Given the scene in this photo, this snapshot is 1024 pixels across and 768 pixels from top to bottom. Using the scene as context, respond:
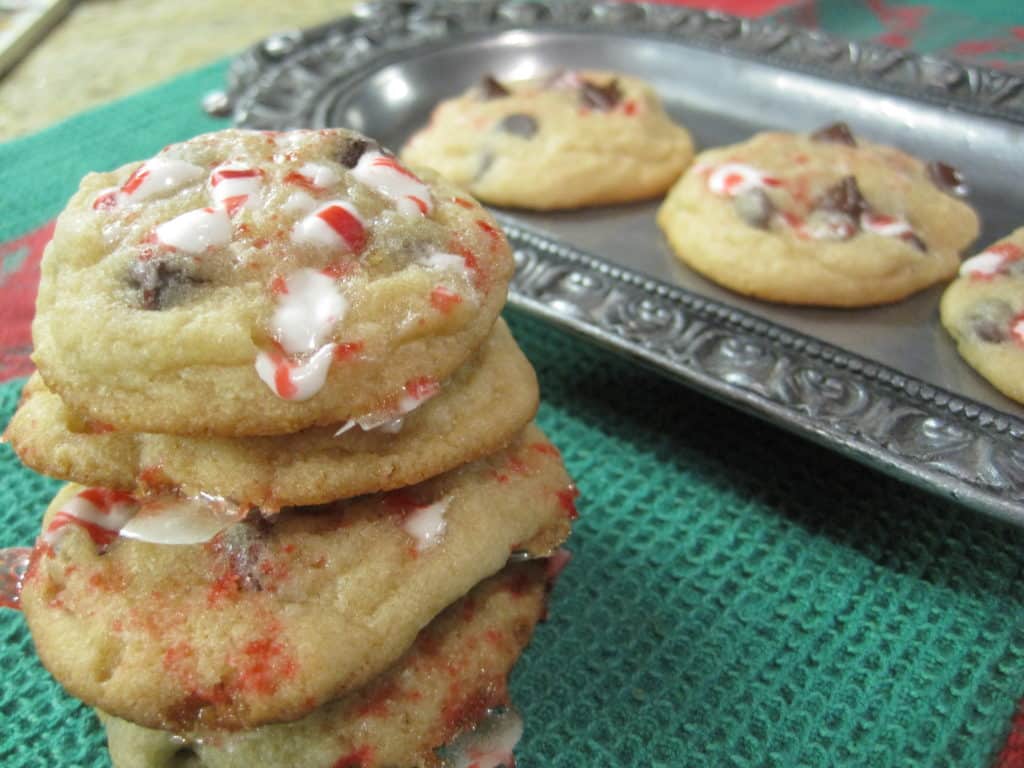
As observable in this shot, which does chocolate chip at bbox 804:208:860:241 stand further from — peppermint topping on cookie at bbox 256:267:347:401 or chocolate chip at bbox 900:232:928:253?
peppermint topping on cookie at bbox 256:267:347:401

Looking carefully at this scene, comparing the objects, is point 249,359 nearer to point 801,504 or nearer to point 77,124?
point 801,504

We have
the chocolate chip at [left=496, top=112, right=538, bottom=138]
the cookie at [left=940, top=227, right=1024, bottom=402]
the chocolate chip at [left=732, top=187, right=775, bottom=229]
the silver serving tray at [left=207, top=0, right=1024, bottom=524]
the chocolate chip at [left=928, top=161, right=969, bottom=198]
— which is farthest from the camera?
the chocolate chip at [left=496, top=112, right=538, bottom=138]

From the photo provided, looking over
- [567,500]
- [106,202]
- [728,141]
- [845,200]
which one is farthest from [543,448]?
[728,141]

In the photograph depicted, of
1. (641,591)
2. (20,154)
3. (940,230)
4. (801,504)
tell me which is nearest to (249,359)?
(641,591)

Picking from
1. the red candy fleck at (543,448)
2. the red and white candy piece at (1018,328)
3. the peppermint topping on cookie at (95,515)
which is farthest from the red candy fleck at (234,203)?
the red and white candy piece at (1018,328)

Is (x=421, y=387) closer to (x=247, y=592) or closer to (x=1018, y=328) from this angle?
(x=247, y=592)

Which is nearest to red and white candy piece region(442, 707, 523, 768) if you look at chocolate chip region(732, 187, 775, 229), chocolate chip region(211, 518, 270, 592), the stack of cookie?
the stack of cookie
